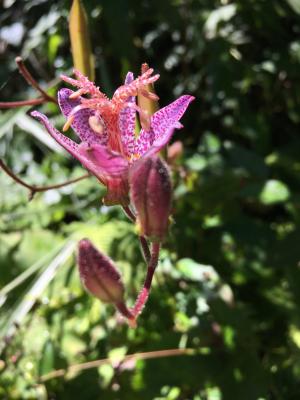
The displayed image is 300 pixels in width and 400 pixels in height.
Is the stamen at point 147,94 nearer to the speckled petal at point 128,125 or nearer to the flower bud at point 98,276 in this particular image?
the speckled petal at point 128,125

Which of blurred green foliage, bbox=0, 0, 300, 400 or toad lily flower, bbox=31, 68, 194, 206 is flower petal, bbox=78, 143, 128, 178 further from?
blurred green foliage, bbox=0, 0, 300, 400

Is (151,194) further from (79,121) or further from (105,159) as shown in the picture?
(79,121)

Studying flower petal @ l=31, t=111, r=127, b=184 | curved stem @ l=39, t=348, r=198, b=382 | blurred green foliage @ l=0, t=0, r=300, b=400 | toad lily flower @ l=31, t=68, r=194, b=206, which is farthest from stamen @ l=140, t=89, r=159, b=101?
curved stem @ l=39, t=348, r=198, b=382

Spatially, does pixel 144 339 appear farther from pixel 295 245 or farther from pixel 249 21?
pixel 249 21

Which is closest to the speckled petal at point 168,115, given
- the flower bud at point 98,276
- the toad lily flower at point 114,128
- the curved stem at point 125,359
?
the toad lily flower at point 114,128

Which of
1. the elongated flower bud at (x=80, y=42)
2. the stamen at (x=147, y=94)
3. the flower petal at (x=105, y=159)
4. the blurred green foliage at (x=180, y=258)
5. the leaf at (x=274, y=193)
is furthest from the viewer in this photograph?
the leaf at (x=274, y=193)
